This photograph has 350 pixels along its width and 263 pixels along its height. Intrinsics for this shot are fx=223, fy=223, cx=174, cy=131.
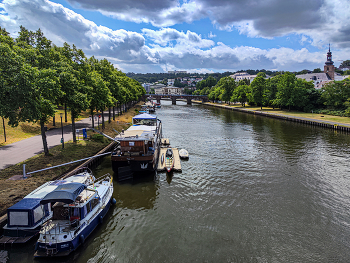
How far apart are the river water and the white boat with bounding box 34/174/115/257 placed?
2.89 feet

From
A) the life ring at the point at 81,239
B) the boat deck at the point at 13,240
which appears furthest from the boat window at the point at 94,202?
the boat deck at the point at 13,240

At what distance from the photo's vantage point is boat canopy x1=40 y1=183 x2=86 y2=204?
49.8ft

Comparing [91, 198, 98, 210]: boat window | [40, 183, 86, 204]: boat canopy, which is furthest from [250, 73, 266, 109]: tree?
[40, 183, 86, 204]: boat canopy

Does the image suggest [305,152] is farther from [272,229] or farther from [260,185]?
[272,229]

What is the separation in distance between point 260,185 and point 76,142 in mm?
27407

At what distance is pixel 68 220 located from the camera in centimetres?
1606

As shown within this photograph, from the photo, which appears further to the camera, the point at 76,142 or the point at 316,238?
the point at 76,142

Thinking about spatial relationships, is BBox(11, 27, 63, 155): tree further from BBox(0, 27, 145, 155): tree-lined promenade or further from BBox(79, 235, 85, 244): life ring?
BBox(79, 235, 85, 244): life ring

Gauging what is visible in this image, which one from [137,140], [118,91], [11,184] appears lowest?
[11,184]

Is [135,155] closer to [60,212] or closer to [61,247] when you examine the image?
[60,212]

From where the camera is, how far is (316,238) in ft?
56.4

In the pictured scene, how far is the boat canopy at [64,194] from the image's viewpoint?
15164mm

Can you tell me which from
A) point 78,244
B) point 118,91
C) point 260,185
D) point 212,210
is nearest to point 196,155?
point 260,185

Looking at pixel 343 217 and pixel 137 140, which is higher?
pixel 137 140
